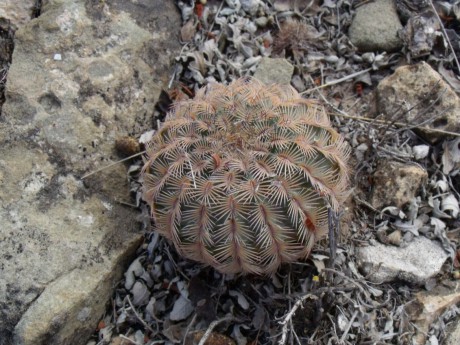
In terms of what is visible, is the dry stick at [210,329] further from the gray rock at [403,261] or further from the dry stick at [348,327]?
the gray rock at [403,261]

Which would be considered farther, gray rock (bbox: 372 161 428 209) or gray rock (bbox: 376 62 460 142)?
gray rock (bbox: 376 62 460 142)

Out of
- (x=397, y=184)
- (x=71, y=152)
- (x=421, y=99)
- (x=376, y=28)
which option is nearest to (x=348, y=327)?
(x=397, y=184)

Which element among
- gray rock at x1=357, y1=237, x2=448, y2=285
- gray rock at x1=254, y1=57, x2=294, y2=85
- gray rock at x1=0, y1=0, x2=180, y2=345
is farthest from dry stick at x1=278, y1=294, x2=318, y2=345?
gray rock at x1=254, y1=57, x2=294, y2=85

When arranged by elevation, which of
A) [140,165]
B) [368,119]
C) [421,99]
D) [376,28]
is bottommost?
[140,165]

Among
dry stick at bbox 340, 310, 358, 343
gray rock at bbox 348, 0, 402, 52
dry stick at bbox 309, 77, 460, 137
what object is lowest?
dry stick at bbox 340, 310, 358, 343

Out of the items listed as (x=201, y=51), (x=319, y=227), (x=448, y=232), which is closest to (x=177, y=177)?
(x=319, y=227)

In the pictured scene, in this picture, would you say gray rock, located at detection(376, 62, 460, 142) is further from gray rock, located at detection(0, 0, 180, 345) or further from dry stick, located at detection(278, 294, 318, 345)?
gray rock, located at detection(0, 0, 180, 345)

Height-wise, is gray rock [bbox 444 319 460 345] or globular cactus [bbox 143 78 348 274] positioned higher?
globular cactus [bbox 143 78 348 274]

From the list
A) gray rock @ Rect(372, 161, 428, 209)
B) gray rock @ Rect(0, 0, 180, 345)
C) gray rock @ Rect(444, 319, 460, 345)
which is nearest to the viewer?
gray rock @ Rect(0, 0, 180, 345)

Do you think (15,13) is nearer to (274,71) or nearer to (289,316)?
(274,71)
